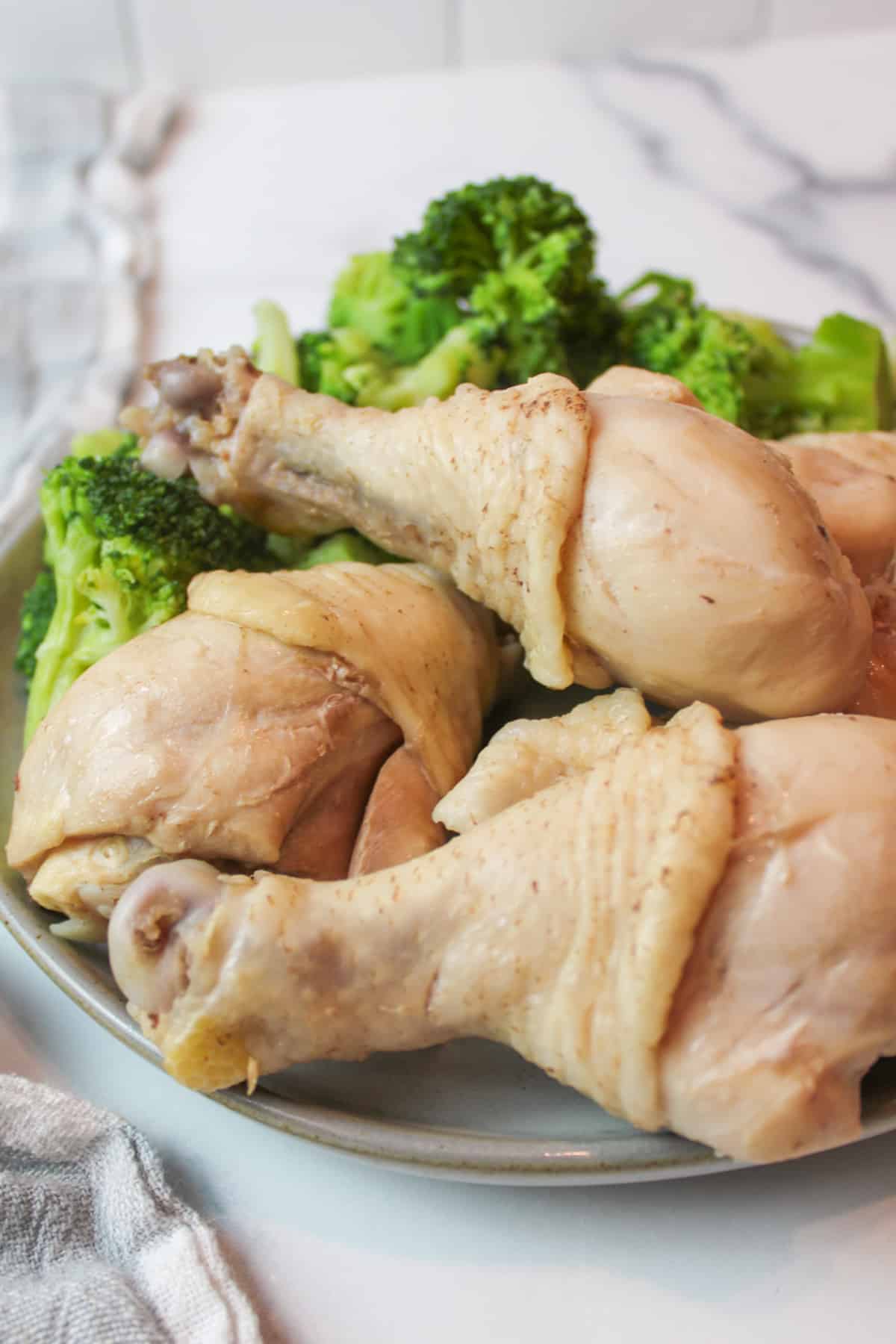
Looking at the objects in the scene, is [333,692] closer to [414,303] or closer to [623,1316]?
[623,1316]

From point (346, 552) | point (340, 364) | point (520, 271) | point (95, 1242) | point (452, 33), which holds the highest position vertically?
point (452, 33)

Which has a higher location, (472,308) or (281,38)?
(281,38)

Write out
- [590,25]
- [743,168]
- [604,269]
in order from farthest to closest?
[590,25], [743,168], [604,269]

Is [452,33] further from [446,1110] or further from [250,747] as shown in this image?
[446,1110]

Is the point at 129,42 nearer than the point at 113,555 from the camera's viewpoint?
No

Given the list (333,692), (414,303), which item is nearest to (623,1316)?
(333,692)

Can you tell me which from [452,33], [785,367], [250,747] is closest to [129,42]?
[452,33]
